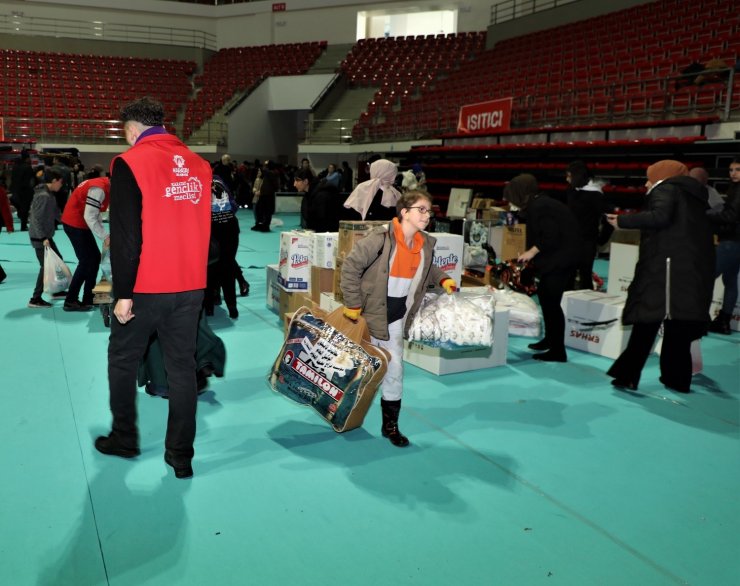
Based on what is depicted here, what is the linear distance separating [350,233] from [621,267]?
3223 mm

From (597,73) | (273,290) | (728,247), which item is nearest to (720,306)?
(728,247)

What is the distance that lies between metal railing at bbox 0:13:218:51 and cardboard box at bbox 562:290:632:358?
905 inches

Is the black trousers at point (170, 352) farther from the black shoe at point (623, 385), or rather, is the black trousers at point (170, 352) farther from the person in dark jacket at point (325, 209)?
the person in dark jacket at point (325, 209)

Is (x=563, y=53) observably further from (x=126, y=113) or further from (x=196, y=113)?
(x=126, y=113)

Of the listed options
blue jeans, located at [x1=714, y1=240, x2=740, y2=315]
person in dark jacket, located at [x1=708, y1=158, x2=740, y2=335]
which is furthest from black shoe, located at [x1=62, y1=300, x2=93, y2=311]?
blue jeans, located at [x1=714, y1=240, x2=740, y2=315]

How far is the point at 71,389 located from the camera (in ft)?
13.1

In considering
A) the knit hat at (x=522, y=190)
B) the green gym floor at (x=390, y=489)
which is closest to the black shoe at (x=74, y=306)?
the green gym floor at (x=390, y=489)

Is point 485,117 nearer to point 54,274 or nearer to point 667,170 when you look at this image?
point 54,274

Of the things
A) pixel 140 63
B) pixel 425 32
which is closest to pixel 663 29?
pixel 425 32

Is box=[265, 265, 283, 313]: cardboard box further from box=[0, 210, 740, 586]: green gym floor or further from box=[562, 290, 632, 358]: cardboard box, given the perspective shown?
box=[562, 290, 632, 358]: cardboard box

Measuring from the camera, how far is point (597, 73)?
14.6 m

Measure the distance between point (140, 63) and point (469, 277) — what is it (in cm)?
2111

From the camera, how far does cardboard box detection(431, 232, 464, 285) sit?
198 inches

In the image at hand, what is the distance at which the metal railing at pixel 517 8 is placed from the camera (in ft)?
63.2
